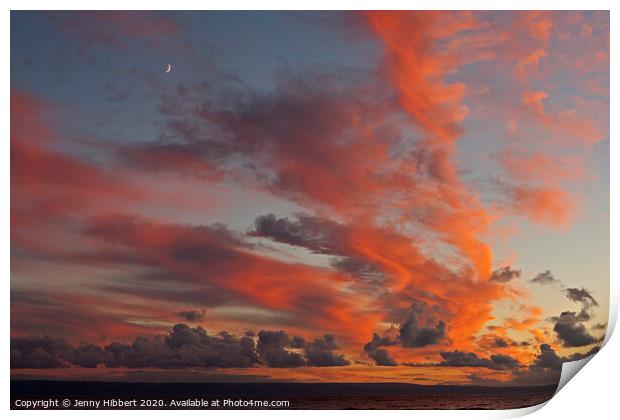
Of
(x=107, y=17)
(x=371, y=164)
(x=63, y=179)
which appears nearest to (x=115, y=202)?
(x=63, y=179)

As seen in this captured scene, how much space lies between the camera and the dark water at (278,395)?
29.0 feet

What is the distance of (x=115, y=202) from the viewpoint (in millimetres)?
9555

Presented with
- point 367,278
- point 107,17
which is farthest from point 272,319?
point 107,17

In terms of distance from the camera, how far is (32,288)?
9.52 meters

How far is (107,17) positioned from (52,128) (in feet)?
4.45

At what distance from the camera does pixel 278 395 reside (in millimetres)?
9969

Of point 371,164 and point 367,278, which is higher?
Answer: point 371,164

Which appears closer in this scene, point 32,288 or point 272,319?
point 32,288

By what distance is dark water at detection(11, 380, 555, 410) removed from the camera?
29.0 ft
